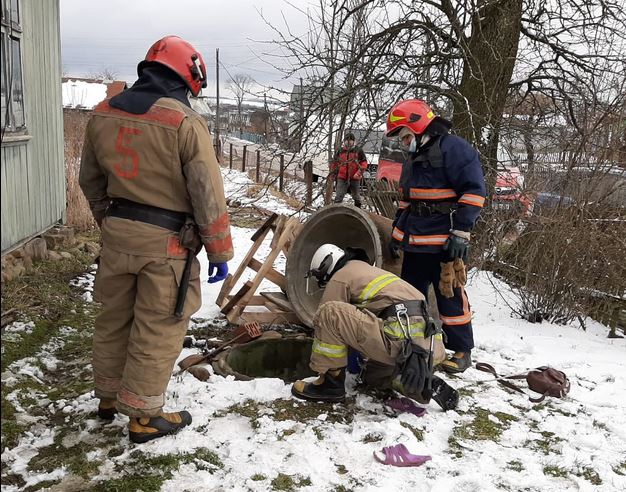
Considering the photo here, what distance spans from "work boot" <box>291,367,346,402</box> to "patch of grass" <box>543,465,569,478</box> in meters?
1.23

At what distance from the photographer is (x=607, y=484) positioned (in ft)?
9.34

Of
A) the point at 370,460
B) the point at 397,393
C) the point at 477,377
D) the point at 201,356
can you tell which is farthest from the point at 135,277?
the point at 477,377

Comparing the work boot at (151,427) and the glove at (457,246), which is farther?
the glove at (457,246)

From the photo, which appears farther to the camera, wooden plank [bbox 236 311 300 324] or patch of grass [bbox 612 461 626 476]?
wooden plank [bbox 236 311 300 324]

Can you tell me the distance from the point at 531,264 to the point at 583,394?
191cm

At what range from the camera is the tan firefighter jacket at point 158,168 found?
270 centimetres

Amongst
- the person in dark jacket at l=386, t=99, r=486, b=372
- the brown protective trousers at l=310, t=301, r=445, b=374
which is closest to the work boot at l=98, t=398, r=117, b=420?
the brown protective trousers at l=310, t=301, r=445, b=374

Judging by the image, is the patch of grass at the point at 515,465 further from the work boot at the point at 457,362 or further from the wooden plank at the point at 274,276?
the wooden plank at the point at 274,276

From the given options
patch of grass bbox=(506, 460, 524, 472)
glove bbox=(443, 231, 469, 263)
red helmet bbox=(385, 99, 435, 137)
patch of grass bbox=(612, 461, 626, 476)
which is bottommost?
patch of grass bbox=(506, 460, 524, 472)

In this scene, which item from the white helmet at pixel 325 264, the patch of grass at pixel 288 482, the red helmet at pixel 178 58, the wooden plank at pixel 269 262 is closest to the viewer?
the patch of grass at pixel 288 482

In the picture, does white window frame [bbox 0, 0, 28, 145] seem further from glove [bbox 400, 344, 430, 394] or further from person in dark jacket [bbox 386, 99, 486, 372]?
glove [bbox 400, 344, 430, 394]

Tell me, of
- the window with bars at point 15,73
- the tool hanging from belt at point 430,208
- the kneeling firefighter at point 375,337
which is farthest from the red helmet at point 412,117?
the window with bars at point 15,73

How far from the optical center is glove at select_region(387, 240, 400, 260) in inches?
178

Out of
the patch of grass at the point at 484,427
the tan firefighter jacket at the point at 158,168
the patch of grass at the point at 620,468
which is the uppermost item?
the tan firefighter jacket at the point at 158,168
